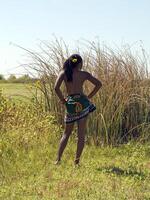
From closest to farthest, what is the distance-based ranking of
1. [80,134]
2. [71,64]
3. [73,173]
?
[73,173] → [71,64] → [80,134]

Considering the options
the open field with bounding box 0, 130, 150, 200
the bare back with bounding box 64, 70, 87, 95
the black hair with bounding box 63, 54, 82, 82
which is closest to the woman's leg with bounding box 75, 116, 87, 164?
the open field with bounding box 0, 130, 150, 200

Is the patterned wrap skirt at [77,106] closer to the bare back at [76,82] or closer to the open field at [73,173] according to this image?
the bare back at [76,82]

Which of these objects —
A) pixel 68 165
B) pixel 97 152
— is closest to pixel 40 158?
pixel 68 165

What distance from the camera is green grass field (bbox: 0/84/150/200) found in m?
5.73

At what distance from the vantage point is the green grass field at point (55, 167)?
573 cm

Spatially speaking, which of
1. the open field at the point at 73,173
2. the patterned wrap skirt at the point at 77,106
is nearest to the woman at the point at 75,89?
the patterned wrap skirt at the point at 77,106

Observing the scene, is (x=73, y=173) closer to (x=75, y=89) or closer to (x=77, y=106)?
(x=77, y=106)

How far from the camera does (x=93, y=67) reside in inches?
382

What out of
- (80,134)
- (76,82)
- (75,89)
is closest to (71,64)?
(76,82)

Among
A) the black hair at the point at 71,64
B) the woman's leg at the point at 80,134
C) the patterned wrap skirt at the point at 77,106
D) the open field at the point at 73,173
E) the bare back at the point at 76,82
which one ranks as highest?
the black hair at the point at 71,64

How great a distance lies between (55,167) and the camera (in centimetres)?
716

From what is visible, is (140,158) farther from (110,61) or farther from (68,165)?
(110,61)

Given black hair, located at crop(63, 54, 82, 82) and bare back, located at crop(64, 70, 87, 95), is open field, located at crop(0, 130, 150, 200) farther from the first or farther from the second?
black hair, located at crop(63, 54, 82, 82)

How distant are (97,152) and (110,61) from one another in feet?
7.17
